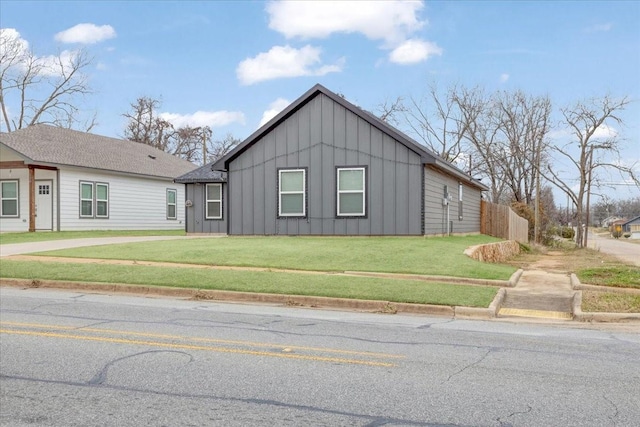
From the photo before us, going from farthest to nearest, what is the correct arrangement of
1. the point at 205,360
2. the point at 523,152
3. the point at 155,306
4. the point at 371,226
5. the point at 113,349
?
the point at 523,152, the point at 371,226, the point at 155,306, the point at 113,349, the point at 205,360

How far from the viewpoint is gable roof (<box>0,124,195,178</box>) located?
26516 mm

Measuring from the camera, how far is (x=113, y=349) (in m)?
6.91

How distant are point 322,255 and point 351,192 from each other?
5.71 metres

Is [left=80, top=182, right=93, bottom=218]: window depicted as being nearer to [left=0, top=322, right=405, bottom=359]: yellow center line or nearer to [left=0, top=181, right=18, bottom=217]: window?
[left=0, top=181, right=18, bottom=217]: window

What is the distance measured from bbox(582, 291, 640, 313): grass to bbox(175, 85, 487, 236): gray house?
977cm

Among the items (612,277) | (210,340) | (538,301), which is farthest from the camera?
(612,277)

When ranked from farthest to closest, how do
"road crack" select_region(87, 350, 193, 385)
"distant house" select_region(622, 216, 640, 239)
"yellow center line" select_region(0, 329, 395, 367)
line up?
"distant house" select_region(622, 216, 640, 239), "yellow center line" select_region(0, 329, 395, 367), "road crack" select_region(87, 350, 193, 385)

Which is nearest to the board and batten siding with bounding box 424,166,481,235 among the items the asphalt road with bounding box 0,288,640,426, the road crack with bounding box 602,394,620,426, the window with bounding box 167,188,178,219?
the asphalt road with bounding box 0,288,640,426

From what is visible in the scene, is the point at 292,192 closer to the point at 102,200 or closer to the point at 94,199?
the point at 94,199

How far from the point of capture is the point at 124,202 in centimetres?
3172

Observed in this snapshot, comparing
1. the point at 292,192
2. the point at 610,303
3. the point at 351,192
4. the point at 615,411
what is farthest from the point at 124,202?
the point at 615,411

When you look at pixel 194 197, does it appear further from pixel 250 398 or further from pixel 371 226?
pixel 250 398

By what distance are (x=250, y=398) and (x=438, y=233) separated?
752 inches

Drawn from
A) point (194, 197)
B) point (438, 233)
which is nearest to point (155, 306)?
point (438, 233)
